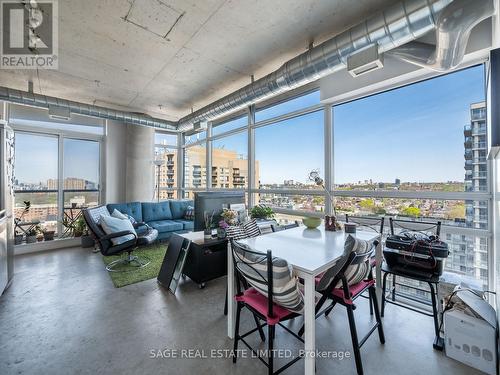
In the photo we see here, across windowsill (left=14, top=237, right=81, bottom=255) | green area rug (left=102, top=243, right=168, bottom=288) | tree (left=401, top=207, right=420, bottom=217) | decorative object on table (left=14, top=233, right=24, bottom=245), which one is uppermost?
tree (left=401, top=207, right=420, bottom=217)

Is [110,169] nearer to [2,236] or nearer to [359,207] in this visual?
[2,236]

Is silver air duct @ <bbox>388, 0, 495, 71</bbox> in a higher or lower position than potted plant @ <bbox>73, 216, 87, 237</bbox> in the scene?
higher

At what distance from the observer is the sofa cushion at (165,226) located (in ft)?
15.3

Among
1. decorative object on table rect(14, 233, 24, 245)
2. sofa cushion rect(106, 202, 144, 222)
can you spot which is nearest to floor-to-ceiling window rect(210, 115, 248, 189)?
sofa cushion rect(106, 202, 144, 222)

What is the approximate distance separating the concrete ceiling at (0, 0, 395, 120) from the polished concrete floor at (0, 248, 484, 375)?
3.12 metres

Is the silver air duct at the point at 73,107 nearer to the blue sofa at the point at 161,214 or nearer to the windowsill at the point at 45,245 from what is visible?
the blue sofa at the point at 161,214

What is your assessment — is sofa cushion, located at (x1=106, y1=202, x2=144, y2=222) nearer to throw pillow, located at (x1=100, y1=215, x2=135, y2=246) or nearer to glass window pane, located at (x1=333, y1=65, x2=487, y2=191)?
throw pillow, located at (x1=100, y1=215, x2=135, y2=246)

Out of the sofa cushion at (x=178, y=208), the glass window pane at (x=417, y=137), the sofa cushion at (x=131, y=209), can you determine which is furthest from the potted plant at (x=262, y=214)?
the sofa cushion at (x=131, y=209)

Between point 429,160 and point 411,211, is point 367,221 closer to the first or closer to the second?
point 411,211

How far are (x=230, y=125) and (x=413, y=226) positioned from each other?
4.25 metres

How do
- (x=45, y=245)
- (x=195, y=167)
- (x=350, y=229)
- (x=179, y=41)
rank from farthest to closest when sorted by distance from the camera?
(x=195, y=167)
(x=45, y=245)
(x=179, y=41)
(x=350, y=229)

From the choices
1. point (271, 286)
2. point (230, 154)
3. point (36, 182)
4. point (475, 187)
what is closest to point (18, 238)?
point (36, 182)

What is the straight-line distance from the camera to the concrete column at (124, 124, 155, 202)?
5555 mm

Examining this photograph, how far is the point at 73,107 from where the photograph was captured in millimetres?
3971
